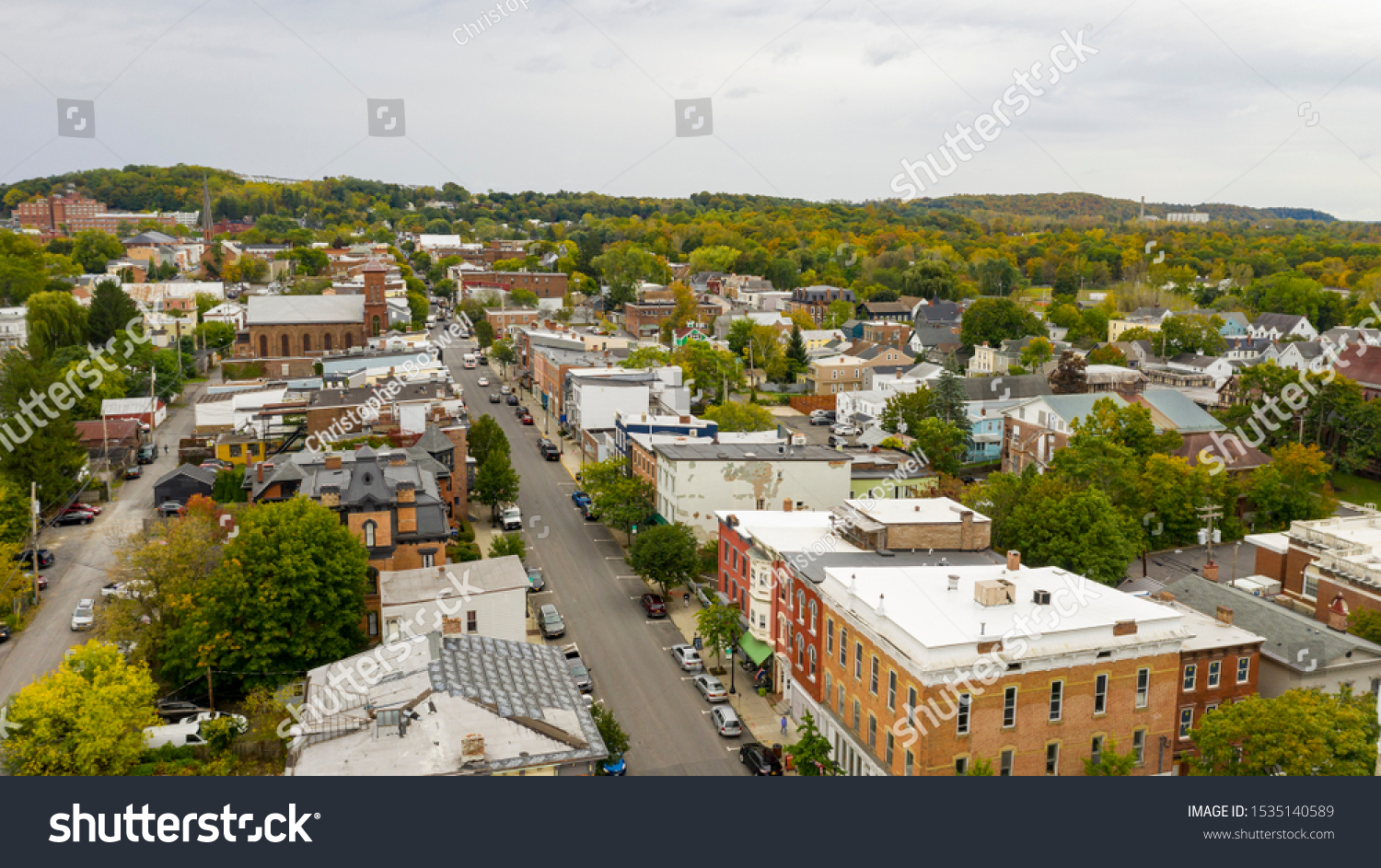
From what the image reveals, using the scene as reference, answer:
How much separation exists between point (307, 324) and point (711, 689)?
196 feet

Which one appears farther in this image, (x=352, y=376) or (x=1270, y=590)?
(x=352, y=376)

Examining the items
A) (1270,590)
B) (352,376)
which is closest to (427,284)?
(352,376)

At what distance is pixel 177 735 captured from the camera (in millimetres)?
25938

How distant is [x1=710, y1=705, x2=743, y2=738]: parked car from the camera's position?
27.3 m

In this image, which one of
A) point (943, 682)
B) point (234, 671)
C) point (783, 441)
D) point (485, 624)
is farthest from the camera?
point (783, 441)

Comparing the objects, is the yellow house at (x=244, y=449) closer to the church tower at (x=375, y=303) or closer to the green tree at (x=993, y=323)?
the church tower at (x=375, y=303)

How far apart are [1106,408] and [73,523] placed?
46866 mm

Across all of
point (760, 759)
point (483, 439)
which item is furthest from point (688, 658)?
point (483, 439)

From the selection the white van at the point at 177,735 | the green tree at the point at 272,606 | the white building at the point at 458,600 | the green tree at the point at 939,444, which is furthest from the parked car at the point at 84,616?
the green tree at the point at 939,444

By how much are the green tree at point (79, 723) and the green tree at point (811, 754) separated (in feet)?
48.5

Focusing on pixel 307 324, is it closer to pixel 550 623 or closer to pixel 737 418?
pixel 737 418

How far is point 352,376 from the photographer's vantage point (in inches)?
2345

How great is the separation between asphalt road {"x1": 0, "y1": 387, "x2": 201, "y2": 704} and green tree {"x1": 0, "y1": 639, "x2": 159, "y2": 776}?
6.17 metres

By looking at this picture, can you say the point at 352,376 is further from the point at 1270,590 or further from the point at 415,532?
the point at 1270,590
